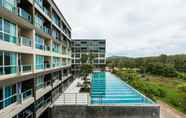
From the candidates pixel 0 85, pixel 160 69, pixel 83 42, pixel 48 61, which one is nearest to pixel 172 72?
pixel 160 69

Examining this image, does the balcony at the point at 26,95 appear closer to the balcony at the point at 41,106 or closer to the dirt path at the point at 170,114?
the balcony at the point at 41,106

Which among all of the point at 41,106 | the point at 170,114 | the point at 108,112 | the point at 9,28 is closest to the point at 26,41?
the point at 9,28

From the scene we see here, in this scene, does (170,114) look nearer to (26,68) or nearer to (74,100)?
(74,100)

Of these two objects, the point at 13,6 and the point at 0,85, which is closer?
the point at 0,85

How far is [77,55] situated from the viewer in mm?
56875

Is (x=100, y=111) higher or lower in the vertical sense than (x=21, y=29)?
lower

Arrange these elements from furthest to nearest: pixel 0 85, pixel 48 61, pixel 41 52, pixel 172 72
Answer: pixel 172 72 < pixel 48 61 < pixel 41 52 < pixel 0 85

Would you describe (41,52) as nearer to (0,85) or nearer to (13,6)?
(13,6)

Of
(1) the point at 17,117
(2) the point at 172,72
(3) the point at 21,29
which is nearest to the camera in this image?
(1) the point at 17,117

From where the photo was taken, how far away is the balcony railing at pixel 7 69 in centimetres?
998

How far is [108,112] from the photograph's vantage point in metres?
14.2

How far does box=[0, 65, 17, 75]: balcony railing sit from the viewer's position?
32.8 ft

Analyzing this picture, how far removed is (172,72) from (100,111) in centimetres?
4727

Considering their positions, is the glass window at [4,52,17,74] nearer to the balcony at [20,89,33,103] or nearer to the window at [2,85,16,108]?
the window at [2,85,16,108]
